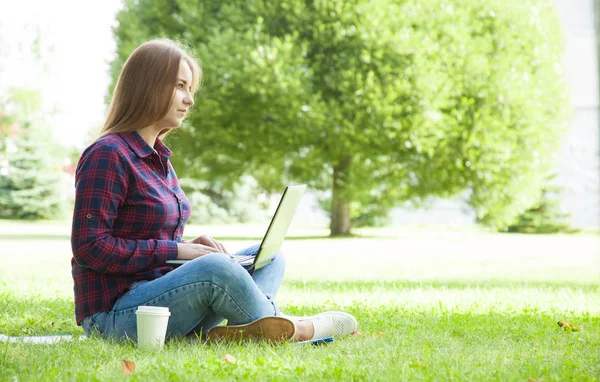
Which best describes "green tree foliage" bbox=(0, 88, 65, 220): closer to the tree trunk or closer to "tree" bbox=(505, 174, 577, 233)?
the tree trunk

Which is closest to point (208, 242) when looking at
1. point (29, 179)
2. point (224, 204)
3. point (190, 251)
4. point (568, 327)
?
point (190, 251)

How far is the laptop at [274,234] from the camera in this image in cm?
361

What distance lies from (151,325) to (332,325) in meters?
1.02

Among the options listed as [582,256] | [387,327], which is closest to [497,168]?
[582,256]

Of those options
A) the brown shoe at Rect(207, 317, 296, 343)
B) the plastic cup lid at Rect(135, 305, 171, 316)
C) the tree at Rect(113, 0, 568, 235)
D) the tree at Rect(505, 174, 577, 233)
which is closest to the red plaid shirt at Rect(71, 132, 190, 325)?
the plastic cup lid at Rect(135, 305, 171, 316)

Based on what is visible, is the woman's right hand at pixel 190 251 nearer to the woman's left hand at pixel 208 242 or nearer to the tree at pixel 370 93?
the woman's left hand at pixel 208 242

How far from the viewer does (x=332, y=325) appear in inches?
152

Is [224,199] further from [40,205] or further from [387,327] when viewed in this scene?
[387,327]

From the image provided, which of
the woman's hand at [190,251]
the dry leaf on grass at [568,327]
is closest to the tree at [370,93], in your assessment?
the dry leaf on grass at [568,327]

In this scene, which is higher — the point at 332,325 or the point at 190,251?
the point at 190,251

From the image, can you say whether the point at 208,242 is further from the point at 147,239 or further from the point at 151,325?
the point at 151,325

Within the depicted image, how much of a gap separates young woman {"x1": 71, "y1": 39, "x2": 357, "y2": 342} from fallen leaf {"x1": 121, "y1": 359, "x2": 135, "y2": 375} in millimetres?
471

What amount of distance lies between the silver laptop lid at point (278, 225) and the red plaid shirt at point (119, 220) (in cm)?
43

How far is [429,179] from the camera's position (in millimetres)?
19375
